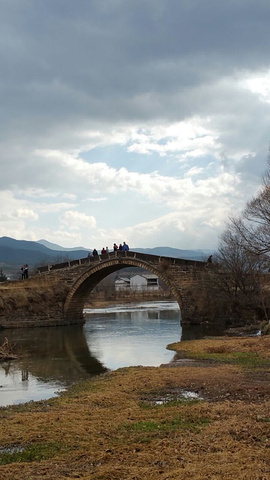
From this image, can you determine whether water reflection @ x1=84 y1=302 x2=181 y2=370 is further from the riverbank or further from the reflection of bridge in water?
the riverbank

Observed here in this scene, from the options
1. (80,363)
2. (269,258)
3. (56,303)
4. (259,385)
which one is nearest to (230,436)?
(259,385)

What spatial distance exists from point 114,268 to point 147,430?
33.5m

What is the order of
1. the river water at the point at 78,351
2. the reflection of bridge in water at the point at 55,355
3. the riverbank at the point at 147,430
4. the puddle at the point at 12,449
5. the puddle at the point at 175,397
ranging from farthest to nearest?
the reflection of bridge in water at the point at 55,355, the river water at the point at 78,351, the puddle at the point at 175,397, the puddle at the point at 12,449, the riverbank at the point at 147,430

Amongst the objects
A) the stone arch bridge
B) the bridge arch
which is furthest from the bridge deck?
the bridge arch

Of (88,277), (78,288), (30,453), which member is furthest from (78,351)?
(30,453)

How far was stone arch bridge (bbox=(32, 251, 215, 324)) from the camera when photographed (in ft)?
115

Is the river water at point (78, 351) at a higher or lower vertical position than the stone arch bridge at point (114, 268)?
lower

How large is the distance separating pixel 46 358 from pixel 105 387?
926cm

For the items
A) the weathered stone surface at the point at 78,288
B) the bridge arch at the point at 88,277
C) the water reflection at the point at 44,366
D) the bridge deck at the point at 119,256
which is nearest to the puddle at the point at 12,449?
the water reflection at the point at 44,366

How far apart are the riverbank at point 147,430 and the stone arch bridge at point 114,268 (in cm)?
2113

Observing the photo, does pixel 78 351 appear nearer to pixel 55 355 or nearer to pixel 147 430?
pixel 55 355

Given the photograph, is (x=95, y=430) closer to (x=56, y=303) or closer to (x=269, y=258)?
(x=269, y=258)

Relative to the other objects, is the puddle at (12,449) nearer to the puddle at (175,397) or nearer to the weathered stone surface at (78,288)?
the puddle at (175,397)

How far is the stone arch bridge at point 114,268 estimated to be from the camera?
35094 millimetres
